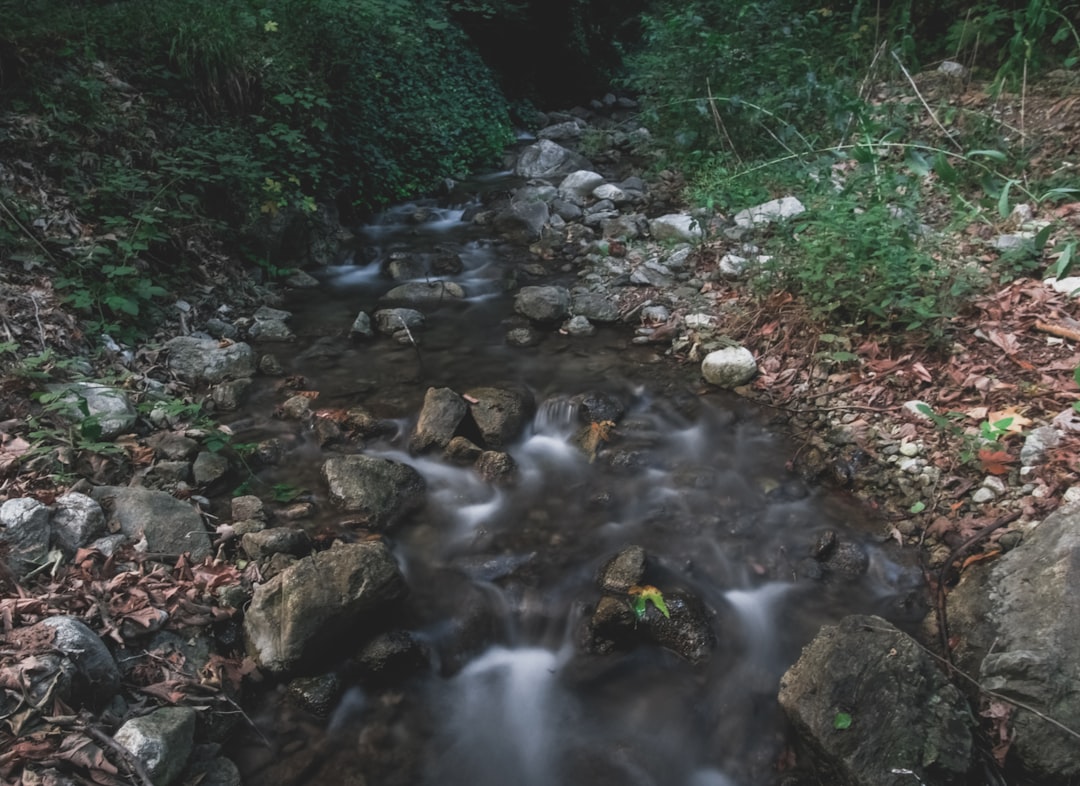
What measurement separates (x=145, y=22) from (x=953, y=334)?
7.45 m

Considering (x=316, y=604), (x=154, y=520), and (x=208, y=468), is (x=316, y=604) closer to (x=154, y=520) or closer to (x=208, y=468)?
(x=154, y=520)

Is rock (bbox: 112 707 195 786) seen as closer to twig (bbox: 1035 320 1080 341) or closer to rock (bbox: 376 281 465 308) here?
rock (bbox: 376 281 465 308)

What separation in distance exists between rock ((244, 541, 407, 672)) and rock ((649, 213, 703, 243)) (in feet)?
16.0

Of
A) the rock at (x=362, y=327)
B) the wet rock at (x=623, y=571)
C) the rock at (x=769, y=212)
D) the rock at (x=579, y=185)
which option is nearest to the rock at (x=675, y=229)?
the rock at (x=769, y=212)

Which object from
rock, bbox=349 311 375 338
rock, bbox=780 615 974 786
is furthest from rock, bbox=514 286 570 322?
rock, bbox=780 615 974 786

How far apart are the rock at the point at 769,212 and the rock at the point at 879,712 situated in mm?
4094

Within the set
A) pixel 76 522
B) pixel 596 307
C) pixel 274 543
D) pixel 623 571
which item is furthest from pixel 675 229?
pixel 76 522

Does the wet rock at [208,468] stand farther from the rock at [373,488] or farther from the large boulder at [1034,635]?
the large boulder at [1034,635]

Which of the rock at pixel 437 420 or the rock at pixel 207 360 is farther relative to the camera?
the rock at pixel 207 360

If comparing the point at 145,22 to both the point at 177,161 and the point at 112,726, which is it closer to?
the point at 177,161

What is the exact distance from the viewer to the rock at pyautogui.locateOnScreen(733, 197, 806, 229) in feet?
19.6

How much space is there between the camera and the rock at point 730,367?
16.3ft

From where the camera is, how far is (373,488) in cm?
395

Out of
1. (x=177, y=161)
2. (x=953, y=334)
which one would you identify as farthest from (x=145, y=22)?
(x=953, y=334)
